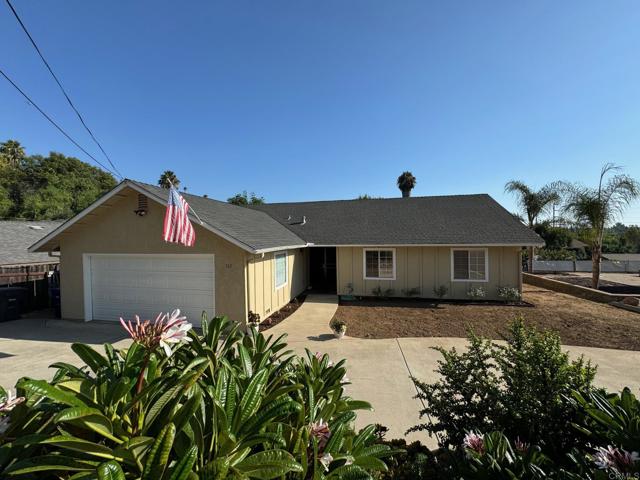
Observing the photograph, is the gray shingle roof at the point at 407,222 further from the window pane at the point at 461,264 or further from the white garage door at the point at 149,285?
the white garage door at the point at 149,285

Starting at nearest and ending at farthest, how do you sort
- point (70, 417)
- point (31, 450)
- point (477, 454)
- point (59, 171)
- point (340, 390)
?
1. point (70, 417)
2. point (31, 450)
3. point (477, 454)
4. point (340, 390)
5. point (59, 171)

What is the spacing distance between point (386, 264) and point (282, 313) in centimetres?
526

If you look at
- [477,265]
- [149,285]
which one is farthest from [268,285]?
[477,265]

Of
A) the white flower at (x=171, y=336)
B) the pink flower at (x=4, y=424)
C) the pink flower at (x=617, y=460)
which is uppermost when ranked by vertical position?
the white flower at (x=171, y=336)

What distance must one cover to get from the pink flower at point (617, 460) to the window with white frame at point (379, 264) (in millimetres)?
11881

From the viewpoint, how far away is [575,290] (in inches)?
553

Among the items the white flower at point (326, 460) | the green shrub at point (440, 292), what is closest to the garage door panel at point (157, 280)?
the white flower at point (326, 460)

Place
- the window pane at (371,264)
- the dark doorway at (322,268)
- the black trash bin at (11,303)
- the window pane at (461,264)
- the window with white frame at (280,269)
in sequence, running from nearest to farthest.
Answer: the black trash bin at (11,303), the window with white frame at (280,269), the window pane at (461,264), the window pane at (371,264), the dark doorway at (322,268)

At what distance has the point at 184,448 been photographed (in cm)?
175

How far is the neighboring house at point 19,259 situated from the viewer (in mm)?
12406

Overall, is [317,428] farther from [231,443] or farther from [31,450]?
[31,450]

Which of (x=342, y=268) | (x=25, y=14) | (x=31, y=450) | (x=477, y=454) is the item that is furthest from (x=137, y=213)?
(x=477, y=454)

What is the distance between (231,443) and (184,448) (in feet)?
0.86

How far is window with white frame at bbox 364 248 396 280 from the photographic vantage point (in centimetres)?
1373
